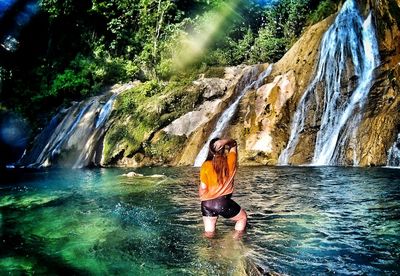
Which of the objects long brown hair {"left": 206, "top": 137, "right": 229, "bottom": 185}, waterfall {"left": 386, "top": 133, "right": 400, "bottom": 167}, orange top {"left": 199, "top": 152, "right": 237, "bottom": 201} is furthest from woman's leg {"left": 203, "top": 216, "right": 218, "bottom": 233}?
waterfall {"left": 386, "top": 133, "right": 400, "bottom": 167}

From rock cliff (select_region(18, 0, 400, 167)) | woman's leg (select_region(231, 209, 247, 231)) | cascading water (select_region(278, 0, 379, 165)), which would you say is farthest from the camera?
cascading water (select_region(278, 0, 379, 165))

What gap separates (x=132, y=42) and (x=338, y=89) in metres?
17.8

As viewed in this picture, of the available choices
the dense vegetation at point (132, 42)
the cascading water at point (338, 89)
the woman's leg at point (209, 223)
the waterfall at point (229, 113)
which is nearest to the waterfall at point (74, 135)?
the dense vegetation at point (132, 42)

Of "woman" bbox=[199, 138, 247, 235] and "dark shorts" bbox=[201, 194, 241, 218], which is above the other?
"woman" bbox=[199, 138, 247, 235]

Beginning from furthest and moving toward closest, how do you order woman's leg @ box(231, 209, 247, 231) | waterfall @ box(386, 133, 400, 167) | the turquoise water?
waterfall @ box(386, 133, 400, 167) < woman's leg @ box(231, 209, 247, 231) < the turquoise water

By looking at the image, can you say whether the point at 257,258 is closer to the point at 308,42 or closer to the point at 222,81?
the point at 308,42

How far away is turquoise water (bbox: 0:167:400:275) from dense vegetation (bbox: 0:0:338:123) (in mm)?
14482

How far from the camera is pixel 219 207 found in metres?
5.37

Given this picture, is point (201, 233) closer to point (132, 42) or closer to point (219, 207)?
point (219, 207)

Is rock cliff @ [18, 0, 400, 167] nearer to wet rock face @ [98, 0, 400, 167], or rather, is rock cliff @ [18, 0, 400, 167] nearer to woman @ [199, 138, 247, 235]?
wet rock face @ [98, 0, 400, 167]

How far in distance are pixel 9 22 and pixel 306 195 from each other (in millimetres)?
6764

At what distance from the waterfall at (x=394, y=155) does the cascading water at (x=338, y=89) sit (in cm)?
170

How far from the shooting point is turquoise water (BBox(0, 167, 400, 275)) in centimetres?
440

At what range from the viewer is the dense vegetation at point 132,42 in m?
24.7
